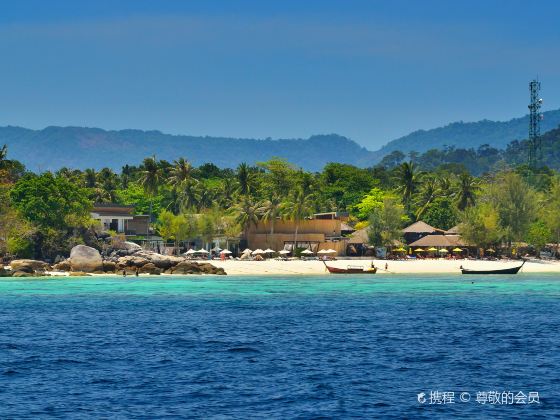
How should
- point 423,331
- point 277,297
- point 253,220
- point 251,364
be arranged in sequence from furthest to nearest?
point 253,220, point 277,297, point 423,331, point 251,364

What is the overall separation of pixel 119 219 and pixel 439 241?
44.8 metres

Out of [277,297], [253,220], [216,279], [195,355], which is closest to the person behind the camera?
[195,355]

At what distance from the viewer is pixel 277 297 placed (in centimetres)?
6962

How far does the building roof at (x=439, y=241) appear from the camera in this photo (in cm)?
12419

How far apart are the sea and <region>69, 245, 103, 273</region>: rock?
1944 cm

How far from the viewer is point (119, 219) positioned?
12681 centimetres

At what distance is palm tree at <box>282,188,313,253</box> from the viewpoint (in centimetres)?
12031

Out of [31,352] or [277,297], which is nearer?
[31,352]

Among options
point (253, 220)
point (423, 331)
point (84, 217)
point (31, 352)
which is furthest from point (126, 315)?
point (253, 220)

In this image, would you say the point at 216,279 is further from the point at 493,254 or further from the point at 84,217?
the point at 493,254

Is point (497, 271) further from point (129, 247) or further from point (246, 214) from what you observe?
point (129, 247)

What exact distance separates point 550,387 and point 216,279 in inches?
2328

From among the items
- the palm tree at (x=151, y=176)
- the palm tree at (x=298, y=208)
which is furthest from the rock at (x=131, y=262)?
the palm tree at (x=151, y=176)

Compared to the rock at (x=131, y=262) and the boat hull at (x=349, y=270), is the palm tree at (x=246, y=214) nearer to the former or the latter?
the boat hull at (x=349, y=270)
